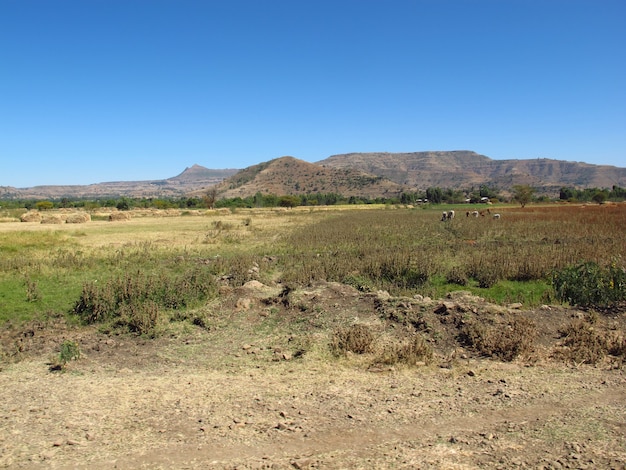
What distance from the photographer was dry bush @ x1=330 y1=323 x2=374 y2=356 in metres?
7.80

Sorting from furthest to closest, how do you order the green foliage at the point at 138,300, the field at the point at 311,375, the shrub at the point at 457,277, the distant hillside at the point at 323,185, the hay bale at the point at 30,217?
the distant hillside at the point at 323,185 → the hay bale at the point at 30,217 → the shrub at the point at 457,277 → the green foliage at the point at 138,300 → the field at the point at 311,375

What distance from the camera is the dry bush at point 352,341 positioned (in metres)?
7.80

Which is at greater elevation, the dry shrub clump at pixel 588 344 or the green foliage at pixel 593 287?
the green foliage at pixel 593 287

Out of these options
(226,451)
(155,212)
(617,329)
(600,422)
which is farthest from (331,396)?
(155,212)

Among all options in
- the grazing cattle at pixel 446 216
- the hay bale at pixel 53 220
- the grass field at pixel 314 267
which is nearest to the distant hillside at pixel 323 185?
the grazing cattle at pixel 446 216

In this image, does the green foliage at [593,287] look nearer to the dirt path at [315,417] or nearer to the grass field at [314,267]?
the grass field at [314,267]

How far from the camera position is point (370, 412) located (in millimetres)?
5570

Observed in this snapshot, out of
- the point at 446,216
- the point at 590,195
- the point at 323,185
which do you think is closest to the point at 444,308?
the point at 446,216

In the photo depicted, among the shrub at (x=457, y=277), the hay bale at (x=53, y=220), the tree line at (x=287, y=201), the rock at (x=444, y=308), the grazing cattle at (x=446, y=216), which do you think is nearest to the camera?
the rock at (x=444, y=308)

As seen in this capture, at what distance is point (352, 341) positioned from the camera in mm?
7910

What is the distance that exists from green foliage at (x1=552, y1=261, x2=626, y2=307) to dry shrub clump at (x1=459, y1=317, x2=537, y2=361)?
2.59 meters

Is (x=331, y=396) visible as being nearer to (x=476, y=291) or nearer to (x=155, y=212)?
(x=476, y=291)

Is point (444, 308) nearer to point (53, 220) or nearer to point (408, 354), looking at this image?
point (408, 354)

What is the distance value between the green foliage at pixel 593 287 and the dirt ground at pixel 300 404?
0.93 m
